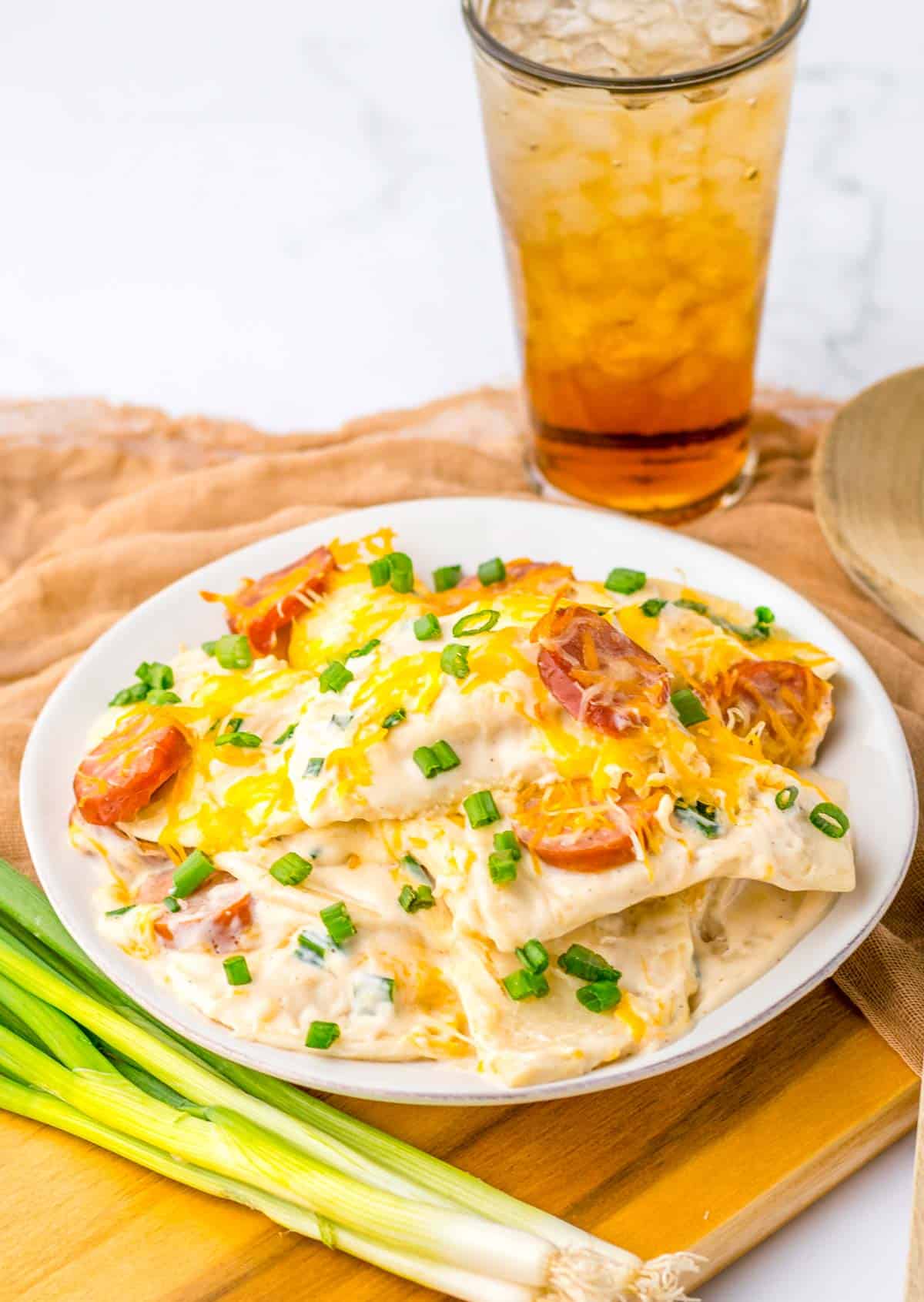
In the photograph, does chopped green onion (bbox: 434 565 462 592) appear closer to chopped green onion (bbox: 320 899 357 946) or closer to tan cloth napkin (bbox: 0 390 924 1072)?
tan cloth napkin (bbox: 0 390 924 1072)

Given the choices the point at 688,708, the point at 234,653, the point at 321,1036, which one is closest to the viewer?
the point at 321,1036

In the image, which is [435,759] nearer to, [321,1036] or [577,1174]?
[321,1036]

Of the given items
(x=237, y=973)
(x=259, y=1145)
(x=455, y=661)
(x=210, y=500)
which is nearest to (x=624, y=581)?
(x=455, y=661)

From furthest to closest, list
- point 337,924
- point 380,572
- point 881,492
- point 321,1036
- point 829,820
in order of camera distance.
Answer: point 881,492
point 380,572
point 829,820
point 337,924
point 321,1036

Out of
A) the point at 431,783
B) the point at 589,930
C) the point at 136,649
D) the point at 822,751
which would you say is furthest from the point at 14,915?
the point at 822,751

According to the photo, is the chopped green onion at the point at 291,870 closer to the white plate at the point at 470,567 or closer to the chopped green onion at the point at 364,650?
the white plate at the point at 470,567

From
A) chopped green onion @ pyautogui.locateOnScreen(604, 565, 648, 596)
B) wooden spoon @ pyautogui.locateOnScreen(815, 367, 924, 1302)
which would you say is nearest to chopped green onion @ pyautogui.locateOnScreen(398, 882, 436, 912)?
chopped green onion @ pyautogui.locateOnScreen(604, 565, 648, 596)
